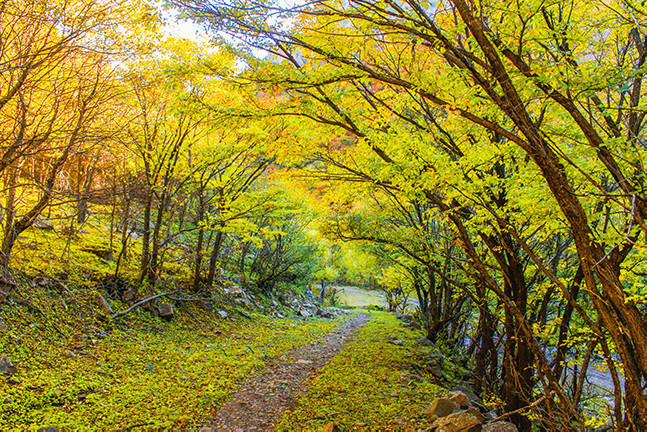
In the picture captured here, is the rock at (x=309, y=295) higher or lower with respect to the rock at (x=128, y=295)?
lower

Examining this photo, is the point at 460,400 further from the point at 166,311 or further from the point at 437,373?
the point at 166,311

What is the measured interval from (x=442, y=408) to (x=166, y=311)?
5773mm

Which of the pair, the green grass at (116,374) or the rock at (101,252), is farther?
the rock at (101,252)

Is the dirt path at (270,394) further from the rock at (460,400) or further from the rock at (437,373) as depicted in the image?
the rock at (437,373)

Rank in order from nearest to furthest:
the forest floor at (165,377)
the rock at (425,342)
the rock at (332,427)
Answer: the forest floor at (165,377) < the rock at (332,427) < the rock at (425,342)

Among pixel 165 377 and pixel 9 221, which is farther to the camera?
pixel 165 377

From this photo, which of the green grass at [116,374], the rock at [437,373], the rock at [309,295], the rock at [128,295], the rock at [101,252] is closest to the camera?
the green grass at [116,374]

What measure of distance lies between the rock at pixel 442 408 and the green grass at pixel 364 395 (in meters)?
0.16

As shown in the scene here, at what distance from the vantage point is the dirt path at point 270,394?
366 centimetres

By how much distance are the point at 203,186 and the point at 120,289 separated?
292cm

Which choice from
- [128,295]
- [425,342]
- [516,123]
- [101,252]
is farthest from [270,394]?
[425,342]

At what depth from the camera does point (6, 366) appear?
134 inches

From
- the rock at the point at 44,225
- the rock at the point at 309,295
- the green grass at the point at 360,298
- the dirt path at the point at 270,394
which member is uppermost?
the rock at the point at 44,225

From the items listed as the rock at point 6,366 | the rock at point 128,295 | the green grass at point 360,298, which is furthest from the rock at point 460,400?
the green grass at point 360,298
